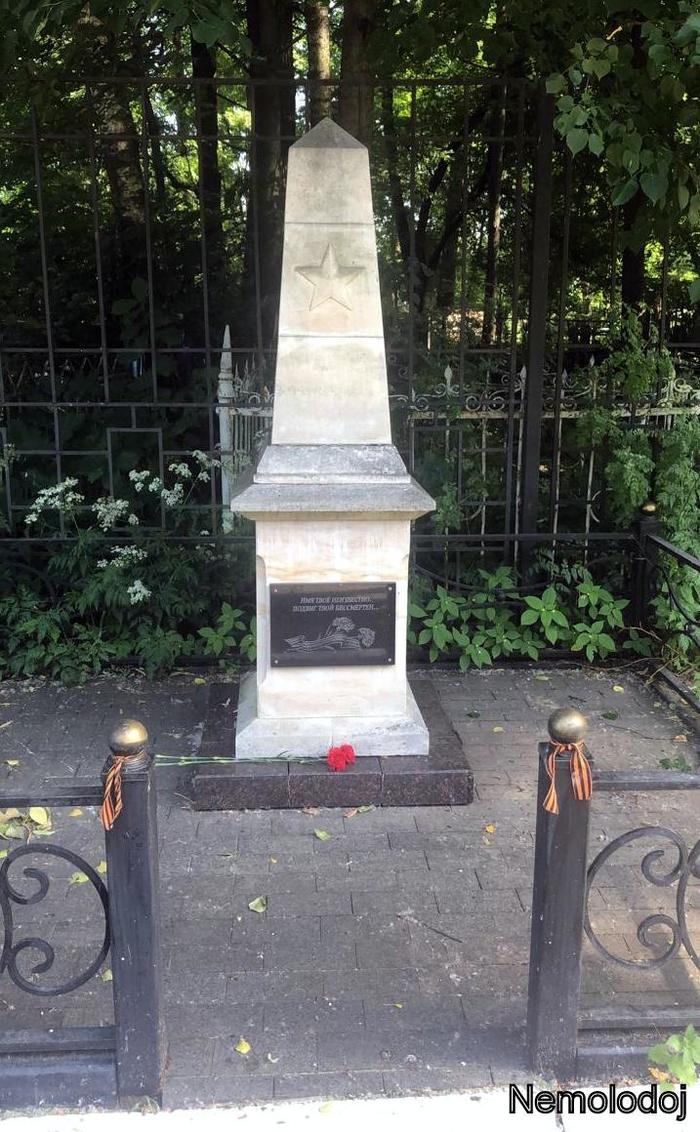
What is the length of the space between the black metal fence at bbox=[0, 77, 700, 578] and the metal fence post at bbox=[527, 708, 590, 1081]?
3.34 m

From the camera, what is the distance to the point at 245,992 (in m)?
2.93

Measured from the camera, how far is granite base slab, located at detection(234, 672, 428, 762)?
4234 mm

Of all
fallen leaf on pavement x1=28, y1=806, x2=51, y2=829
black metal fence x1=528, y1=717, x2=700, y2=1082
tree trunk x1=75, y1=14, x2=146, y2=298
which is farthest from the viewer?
tree trunk x1=75, y1=14, x2=146, y2=298

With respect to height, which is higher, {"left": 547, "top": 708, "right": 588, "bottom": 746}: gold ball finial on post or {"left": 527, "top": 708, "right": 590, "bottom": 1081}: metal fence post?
{"left": 547, "top": 708, "right": 588, "bottom": 746}: gold ball finial on post

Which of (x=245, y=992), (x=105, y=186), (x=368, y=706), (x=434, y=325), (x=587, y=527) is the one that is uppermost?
(x=105, y=186)

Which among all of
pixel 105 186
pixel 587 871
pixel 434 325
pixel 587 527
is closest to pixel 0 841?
pixel 587 871

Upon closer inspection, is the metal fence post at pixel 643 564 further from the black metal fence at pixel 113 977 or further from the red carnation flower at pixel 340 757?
the black metal fence at pixel 113 977

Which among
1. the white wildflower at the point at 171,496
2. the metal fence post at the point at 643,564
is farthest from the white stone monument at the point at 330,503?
the metal fence post at the point at 643,564

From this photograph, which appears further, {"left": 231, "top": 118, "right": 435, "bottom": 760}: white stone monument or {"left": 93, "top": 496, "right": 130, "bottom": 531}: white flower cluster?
{"left": 93, "top": 496, "right": 130, "bottom": 531}: white flower cluster

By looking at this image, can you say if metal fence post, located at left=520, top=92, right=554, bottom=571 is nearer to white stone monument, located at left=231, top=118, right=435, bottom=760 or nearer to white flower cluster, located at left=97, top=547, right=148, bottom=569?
white stone monument, located at left=231, top=118, right=435, bottom=760

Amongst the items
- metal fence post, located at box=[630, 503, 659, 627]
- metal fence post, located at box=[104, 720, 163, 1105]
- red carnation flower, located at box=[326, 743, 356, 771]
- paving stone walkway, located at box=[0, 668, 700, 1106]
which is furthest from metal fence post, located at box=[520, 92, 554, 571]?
metal fence post, located at box=[104, 720, 163, 1105]

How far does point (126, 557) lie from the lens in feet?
18.5

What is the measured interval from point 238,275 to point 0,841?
560cm

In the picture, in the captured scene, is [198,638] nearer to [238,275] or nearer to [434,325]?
[434,325]
